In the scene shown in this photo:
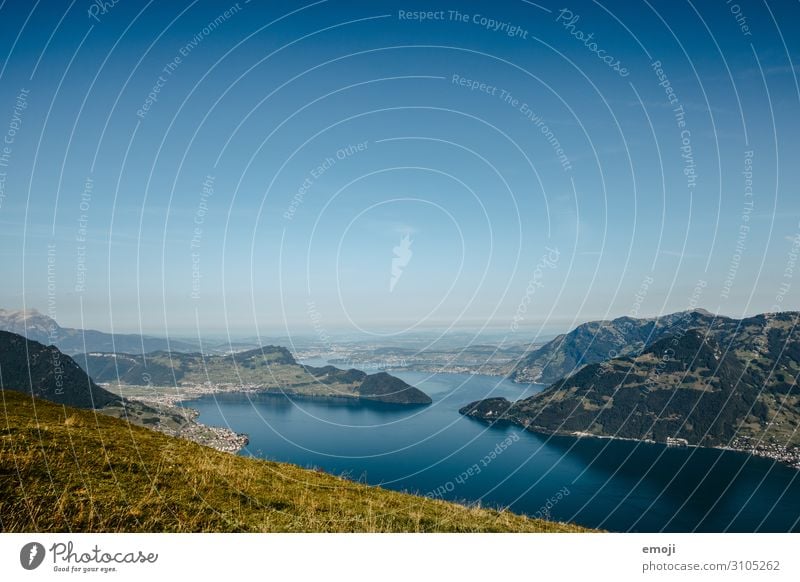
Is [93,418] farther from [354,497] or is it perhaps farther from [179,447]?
[354,497]
